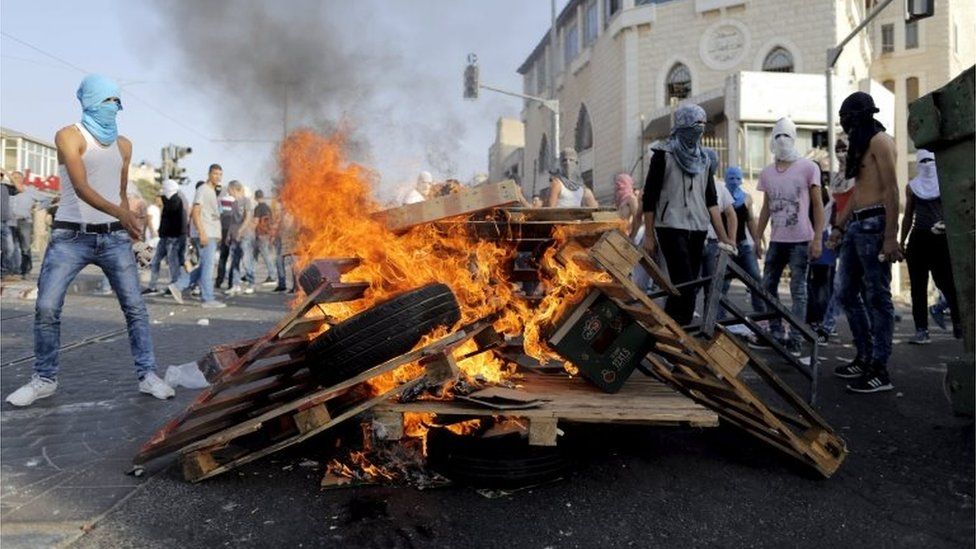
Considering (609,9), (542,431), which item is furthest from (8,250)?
(609,9)

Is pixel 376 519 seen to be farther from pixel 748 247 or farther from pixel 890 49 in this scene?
pixel 890 49

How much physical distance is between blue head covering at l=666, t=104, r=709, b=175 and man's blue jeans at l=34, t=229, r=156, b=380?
175 inches

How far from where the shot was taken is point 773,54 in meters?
30.2

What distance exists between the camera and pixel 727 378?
3.31m

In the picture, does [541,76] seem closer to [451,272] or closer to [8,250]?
[8,250]

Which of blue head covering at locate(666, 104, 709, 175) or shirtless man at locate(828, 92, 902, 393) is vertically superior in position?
blue head covering at locate(666, 104, 709, 175)

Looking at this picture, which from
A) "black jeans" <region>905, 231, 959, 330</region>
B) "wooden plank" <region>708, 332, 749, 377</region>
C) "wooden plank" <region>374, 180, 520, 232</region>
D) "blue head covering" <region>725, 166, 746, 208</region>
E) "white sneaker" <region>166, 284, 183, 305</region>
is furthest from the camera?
"white sneaker" <region>166, 284, 183, 305</region>

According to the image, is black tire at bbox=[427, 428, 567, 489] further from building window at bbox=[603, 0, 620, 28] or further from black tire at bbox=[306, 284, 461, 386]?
building window at bbox=[603, 0, 620, 28]

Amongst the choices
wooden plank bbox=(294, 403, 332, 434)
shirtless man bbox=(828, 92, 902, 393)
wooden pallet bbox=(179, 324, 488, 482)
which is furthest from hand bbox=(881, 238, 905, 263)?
wooden plank bbox=(294, 403, 332, 434)

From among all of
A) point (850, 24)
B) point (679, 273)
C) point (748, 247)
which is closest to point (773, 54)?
point (850, 24)

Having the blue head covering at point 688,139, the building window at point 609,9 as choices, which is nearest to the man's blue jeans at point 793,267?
the blue head covering at point 688,139

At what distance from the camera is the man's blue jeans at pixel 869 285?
489 cm

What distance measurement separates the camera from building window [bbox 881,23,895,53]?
4267 centimetres

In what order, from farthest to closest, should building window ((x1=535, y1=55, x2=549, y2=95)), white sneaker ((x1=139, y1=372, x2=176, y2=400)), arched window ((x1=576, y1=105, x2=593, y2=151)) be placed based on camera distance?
building window ((x1=535, y1=55, x2=549, y2=95)) → arched window ((x1=576, y1=105, x2=593, y2=151)) → white sneaker ((x1=139, y1=372, x2=176, y2=400))
